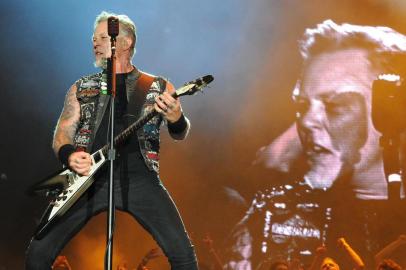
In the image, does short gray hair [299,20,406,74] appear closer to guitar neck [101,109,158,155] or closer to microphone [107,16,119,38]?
guitar neck [101,109,158,155]

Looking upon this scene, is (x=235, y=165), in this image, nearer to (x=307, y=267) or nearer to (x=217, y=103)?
(x=217, y=103)

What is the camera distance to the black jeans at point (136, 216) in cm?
308

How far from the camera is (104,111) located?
3.45m

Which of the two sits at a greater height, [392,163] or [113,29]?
[113,29]

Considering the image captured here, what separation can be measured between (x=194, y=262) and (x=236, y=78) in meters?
5.42

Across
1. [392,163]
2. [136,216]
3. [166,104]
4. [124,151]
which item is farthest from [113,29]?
[392,163]

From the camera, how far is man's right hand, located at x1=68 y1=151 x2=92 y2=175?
309 centimetres

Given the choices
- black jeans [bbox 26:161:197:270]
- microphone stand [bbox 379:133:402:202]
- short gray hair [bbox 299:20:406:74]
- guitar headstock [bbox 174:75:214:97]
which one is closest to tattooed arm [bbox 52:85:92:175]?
black jeans [bbox 26:161:197:270]

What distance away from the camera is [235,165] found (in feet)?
27.2

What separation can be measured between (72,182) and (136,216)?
1.33ft

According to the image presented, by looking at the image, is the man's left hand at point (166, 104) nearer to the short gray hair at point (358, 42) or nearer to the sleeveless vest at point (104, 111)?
the sleeveless vest at point (104, 111)

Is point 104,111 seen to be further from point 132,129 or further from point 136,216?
point 136,216

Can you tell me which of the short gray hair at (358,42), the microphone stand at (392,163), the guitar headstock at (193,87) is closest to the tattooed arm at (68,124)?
the guitar headstock at (193,87)

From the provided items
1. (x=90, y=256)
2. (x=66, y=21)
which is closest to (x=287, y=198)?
(x=90, y=256)
